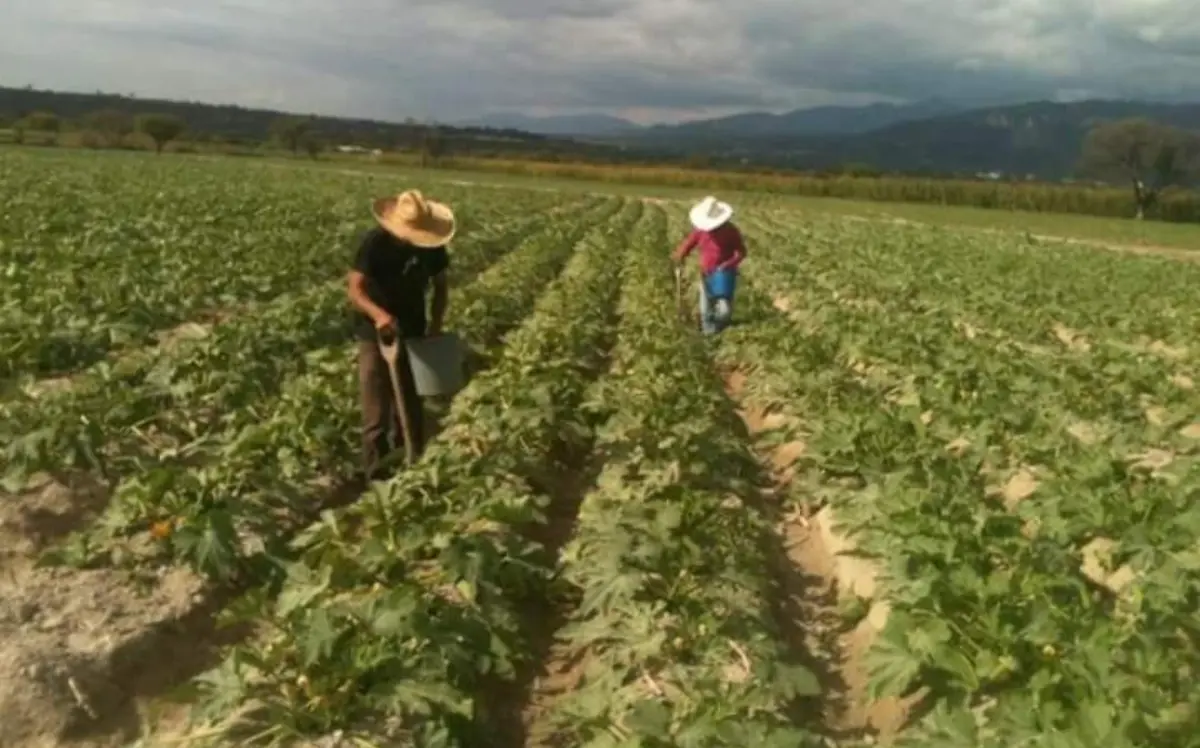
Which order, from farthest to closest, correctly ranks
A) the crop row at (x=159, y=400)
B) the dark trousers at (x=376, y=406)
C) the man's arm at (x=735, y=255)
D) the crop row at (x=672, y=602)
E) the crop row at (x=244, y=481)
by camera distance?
1. the man's arm at (x=735, y=255)
2. the dark trousers at (x=376, y=406)
3. the crop row at (x=159, y=400)
4. the crop row at (x=244, y=481)
5. the crop row at (x=672, y=602)

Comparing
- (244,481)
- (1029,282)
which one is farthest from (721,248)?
(1029,282)

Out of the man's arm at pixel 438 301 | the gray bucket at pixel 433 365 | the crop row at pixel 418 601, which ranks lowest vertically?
the crop row at pixel 418 601

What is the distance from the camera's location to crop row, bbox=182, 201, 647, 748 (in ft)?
13.8

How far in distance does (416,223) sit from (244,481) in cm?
172

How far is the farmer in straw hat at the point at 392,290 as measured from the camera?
23.3 feet

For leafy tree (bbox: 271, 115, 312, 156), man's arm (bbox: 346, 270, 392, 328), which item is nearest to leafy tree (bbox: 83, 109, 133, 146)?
leafy tree (bbox: 271, 115, 312, 156)

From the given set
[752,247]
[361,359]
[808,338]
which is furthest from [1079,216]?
[361,359]

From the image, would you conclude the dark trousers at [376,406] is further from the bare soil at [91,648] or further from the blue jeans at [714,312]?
the blue jeans at [714,312]

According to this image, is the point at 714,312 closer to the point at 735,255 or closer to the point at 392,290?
the point at 735,255

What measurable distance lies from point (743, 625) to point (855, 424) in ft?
9.49

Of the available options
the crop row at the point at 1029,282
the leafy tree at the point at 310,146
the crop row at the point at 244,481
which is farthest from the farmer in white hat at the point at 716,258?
the leafy tree at the point at 310,146

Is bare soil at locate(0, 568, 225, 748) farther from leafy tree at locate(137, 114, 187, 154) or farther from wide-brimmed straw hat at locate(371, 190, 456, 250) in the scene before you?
leafy tree at locate(137, 114, 187, 154)

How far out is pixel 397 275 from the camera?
7.34 meters

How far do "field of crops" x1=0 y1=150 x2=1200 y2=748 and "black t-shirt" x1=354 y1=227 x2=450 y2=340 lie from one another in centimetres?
79
